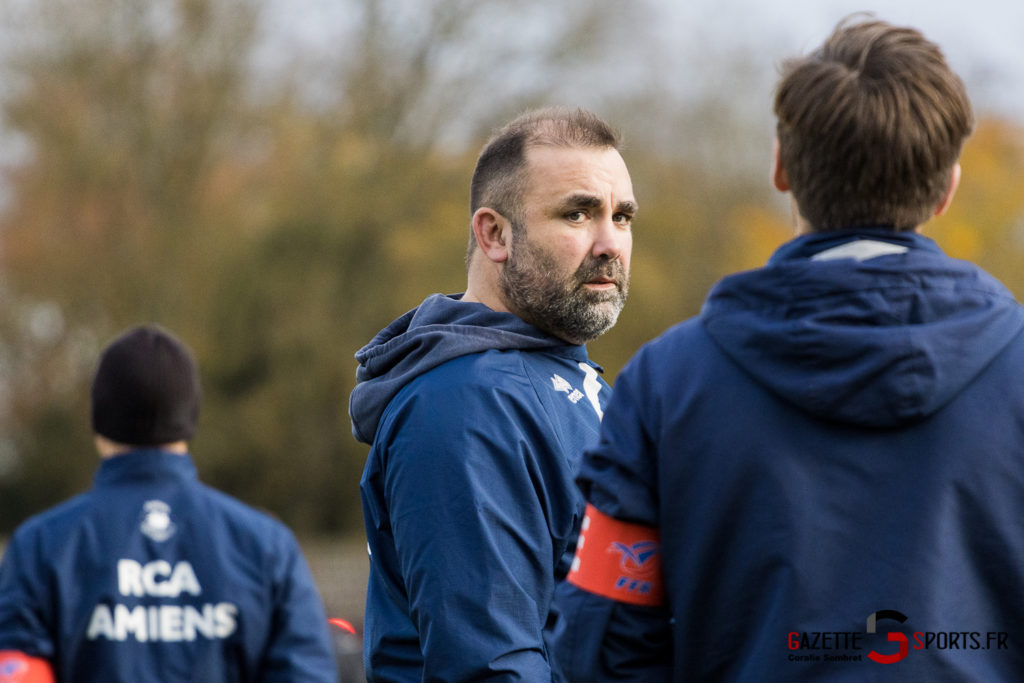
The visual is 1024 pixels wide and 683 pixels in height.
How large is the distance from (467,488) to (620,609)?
2.42 ft

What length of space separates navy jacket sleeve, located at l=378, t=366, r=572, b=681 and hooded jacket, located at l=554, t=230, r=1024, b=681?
0.61 metres

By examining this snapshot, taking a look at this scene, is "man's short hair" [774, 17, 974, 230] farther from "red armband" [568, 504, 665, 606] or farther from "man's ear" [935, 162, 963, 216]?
"red armband" [568, 504, 665, 606]

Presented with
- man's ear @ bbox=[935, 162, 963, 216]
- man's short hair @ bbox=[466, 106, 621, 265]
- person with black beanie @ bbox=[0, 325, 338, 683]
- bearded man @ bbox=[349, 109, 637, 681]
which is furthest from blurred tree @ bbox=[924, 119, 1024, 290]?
man's ear @ bbox=[935, 162, 963, 216]

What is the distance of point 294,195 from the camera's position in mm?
23797

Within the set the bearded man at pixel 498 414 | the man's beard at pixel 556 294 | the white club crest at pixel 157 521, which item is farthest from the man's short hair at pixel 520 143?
the white club crest at pixel 157 521

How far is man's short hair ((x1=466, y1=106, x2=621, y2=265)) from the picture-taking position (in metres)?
3.27

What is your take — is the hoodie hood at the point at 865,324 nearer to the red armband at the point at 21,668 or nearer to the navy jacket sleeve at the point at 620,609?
the navy jacket sleeve at the point at 620,609

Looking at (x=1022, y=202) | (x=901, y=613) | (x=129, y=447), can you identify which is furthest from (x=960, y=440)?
(x=1022, y=202)

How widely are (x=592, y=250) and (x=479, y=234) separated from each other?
12.1 inches

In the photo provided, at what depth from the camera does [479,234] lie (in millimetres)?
3326

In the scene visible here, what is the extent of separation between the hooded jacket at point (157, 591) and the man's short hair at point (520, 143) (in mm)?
1403

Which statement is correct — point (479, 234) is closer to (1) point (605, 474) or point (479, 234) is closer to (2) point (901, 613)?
(1) point (605, 474)

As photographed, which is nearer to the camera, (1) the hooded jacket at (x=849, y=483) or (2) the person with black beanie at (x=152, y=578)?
(1) the hooded jacket at (x=849, y=483)

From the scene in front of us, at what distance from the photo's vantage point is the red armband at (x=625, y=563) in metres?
2.07
